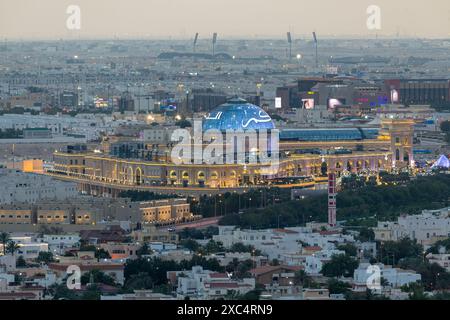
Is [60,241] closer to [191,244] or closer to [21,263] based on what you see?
[191,244]

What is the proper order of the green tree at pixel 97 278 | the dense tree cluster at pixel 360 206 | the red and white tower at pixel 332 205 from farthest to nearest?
the dense tree cluster at pixel 360 206
the red and white tower at pixel 332 205
the green tree at pixel 97 278

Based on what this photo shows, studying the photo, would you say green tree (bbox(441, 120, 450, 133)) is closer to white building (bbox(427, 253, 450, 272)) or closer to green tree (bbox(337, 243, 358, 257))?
green tree (bbox(337, 243, 358, 257))

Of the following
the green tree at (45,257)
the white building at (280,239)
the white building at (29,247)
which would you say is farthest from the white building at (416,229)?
the green tree at (45,257)

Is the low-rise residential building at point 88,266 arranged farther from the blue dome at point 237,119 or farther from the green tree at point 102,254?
the blue dome at point 237,119

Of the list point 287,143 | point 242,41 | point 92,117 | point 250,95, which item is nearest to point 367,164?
point 287,143

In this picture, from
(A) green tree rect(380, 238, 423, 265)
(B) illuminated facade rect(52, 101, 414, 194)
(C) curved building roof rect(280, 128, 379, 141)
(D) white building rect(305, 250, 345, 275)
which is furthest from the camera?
(C) curved building roof rect(280, 128, 379, 141)

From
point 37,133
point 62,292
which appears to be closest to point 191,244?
point 62,292

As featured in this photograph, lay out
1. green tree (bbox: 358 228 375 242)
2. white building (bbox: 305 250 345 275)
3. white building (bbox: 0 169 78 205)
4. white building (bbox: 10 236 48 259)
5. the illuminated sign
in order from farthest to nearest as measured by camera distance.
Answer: the illuminated sign → white building (bbox: 0 169 78 205) → green tree (bbox: 358 228 375 242) → white building (bbox: 10 236 48 259) → white building (bbox: 305 250 345 275)

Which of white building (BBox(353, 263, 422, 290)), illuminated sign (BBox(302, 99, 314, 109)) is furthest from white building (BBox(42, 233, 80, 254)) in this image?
illuminated sign (BBox(302, 99, 314, 109))

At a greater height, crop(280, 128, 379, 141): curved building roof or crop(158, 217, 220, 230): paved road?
crop(280, 128, 379, 141): curved building roof

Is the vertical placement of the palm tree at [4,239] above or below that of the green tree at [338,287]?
below
